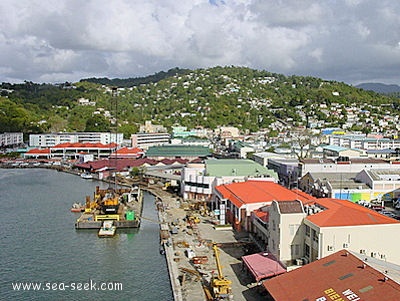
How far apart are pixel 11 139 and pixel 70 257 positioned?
3168 centimetres

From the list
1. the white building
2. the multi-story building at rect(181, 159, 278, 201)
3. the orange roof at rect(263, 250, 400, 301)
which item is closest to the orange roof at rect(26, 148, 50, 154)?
the multi-story building at rect(181, 159, 278, 201)

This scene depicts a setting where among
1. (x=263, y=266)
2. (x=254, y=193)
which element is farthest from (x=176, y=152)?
(x=263, y=266)

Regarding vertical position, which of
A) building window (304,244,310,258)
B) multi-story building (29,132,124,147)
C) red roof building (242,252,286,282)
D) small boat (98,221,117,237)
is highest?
multi-story building (29,132,124,147)

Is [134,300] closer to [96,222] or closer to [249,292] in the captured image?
[249,292]

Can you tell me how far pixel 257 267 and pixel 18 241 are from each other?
6.92m

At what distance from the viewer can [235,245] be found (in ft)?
37.8

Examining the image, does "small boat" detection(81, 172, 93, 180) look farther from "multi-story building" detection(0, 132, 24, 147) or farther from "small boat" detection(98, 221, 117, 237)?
"multi-story building" detection(0, 132, 24, 147)

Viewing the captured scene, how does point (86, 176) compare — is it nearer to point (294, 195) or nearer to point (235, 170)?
point (235, 170)

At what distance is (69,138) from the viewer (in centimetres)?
3922

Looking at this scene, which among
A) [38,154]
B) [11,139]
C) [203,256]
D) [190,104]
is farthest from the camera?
[190,104]

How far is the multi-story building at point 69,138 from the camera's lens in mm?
38875

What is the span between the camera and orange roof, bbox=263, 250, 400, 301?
6316mm

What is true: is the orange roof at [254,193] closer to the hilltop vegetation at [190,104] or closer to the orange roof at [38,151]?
the orange roof at [38,151]

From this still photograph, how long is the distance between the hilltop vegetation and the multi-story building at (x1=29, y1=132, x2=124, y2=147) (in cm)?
286
